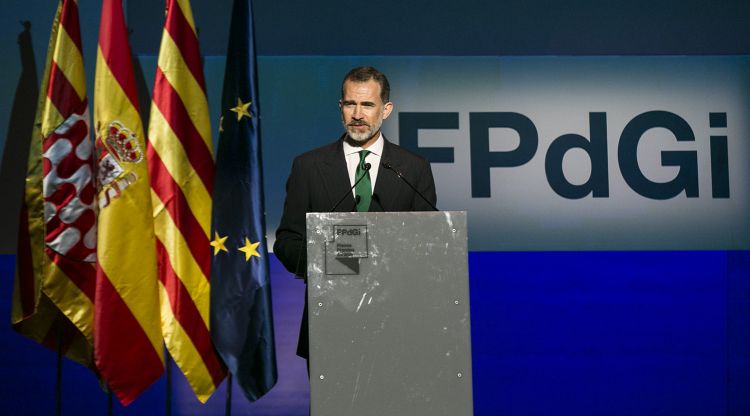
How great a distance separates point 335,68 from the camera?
418cm

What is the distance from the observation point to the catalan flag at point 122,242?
3.34m

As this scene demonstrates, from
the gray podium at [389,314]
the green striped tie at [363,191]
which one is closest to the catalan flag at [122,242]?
the green striped tie at [363,191]

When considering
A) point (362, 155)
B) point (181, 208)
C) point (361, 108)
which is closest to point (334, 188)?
point (362, 155)

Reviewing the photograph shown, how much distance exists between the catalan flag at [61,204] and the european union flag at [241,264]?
20.6 inches

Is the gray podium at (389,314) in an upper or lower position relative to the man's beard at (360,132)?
lower

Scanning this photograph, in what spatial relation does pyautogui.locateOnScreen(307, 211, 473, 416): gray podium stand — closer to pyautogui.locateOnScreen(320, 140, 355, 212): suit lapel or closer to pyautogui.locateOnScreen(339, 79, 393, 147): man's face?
pyautogui.locateOnScreen(320, 140, 355, 212): suit lapel

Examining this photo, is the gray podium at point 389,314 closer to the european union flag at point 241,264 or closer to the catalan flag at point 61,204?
the european union flag at point 241,264

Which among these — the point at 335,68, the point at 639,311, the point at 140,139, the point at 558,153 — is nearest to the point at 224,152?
the point at 140,139

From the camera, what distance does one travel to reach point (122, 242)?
11.0ft

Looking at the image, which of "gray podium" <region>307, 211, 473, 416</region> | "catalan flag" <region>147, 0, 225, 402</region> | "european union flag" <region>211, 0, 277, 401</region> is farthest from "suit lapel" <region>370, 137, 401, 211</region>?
"catalan flag" <region>147, 0, 225, 402</region>

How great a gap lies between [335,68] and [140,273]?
1464 millimetres

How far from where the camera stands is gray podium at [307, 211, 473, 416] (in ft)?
7.24

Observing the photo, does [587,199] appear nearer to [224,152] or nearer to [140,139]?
[224,152]

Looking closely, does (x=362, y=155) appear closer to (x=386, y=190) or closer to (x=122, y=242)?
(x=386, y=190)
